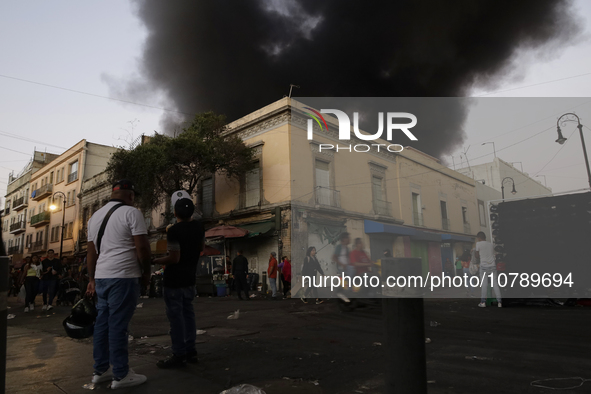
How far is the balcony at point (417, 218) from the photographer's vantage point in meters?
2.45

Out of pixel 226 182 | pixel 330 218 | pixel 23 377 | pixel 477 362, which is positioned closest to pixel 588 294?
Answer: pixel 477 362

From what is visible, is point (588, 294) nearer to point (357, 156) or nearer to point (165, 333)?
point (357, 156)

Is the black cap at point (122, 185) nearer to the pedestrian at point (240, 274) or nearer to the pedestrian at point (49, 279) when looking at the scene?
the pedestrian at point (49, 279)

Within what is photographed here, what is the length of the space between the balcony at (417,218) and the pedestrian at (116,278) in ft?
6.14

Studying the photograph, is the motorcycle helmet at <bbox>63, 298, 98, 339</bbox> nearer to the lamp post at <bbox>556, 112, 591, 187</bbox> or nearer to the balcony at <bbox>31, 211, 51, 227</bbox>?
the lamp post at <bbox>556, 112, 591, 187</bbox>

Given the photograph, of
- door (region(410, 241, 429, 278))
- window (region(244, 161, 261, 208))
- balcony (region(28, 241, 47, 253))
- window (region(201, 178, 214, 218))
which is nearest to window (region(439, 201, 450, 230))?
door (region(410, 241, 429, 278))

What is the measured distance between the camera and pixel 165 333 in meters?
5.08

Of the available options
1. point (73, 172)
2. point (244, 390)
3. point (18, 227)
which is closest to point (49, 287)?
point (244, 390)

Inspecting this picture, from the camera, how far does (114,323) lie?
278cm

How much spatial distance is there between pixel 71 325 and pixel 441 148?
3125mm

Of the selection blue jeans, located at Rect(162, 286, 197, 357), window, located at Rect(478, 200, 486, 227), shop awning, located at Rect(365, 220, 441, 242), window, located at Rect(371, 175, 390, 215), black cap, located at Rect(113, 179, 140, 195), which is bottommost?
blue jeans, located at Rect(162, 286, 197, 357)

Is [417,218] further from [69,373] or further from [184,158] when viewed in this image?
[184,158]

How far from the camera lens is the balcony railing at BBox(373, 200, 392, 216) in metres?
2.58

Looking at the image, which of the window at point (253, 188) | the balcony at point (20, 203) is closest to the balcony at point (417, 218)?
the window at point (253, 188)
